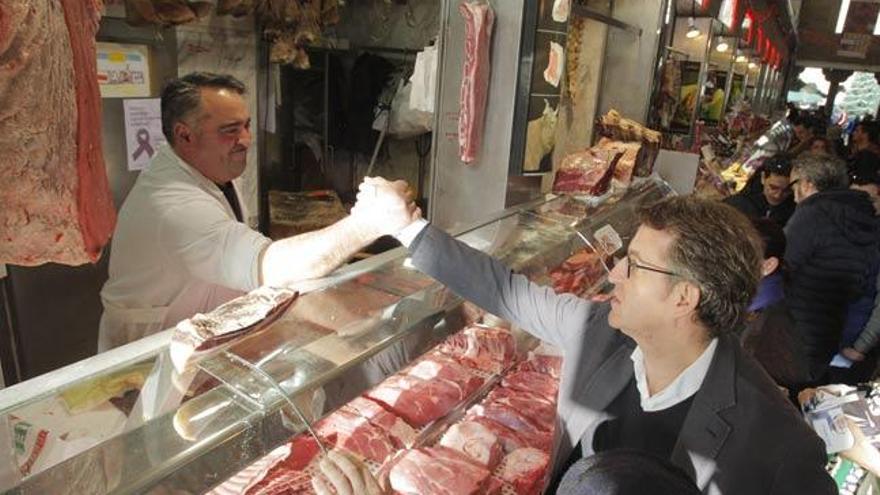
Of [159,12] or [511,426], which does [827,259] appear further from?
[159,12]

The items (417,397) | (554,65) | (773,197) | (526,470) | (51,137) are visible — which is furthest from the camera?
(773,197)

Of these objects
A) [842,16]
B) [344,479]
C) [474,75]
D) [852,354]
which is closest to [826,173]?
[852,354]

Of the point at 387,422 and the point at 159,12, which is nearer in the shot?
the point at 387,422

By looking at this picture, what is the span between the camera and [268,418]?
61.3 inches

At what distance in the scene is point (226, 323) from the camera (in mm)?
1705

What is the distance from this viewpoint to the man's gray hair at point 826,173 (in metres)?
4.76

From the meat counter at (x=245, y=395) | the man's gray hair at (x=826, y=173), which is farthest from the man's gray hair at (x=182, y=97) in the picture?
the man's gray hair at (x=826, y=173)

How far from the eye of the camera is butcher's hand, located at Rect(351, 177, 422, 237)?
221 centimetres

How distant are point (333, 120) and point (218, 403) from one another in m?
6.47

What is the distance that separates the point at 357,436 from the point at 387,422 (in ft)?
0.46

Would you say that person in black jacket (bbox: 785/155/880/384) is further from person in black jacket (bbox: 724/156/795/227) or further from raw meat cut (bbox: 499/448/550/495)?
raw meat cut (bbox: 499/448/550/495)

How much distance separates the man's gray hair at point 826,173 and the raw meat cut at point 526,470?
3682 millimetres

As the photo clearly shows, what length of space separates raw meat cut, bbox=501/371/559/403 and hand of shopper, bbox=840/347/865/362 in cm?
321

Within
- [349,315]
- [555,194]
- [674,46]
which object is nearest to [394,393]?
[349,315]
